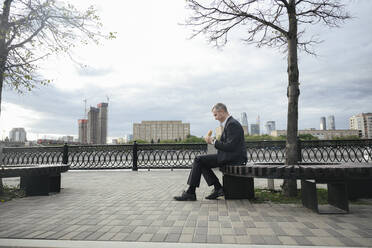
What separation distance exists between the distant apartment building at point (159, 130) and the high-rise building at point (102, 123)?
37.0 meters

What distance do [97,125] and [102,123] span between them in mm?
2932

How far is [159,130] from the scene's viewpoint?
459 ft

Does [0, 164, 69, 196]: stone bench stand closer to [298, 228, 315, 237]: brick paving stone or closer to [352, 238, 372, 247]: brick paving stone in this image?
[298, 228, 315, 237]: brick paving stone

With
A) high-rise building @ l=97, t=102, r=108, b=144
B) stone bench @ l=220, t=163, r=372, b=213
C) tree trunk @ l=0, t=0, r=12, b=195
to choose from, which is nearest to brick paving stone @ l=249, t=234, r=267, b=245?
stone bench @ l=220, t=163, r=372, b=213

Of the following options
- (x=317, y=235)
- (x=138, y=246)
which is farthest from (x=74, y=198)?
(x=317, y=235)

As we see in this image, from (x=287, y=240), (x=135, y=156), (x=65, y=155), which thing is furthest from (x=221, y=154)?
(x=65, y=155)

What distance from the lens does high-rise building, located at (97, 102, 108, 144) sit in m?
100.0

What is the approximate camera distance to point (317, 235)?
7.57 feet

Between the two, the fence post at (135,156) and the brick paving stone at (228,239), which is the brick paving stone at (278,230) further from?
the fence post at (135,156)

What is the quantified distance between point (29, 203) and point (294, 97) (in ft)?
18.3

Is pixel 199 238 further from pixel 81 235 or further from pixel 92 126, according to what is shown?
pixel 92 126

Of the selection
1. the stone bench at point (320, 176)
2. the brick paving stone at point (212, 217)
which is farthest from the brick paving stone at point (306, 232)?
the brick paving stone at point (212, 217)

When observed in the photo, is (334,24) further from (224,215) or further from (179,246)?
(179,246)

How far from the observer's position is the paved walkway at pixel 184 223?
2293 mm
